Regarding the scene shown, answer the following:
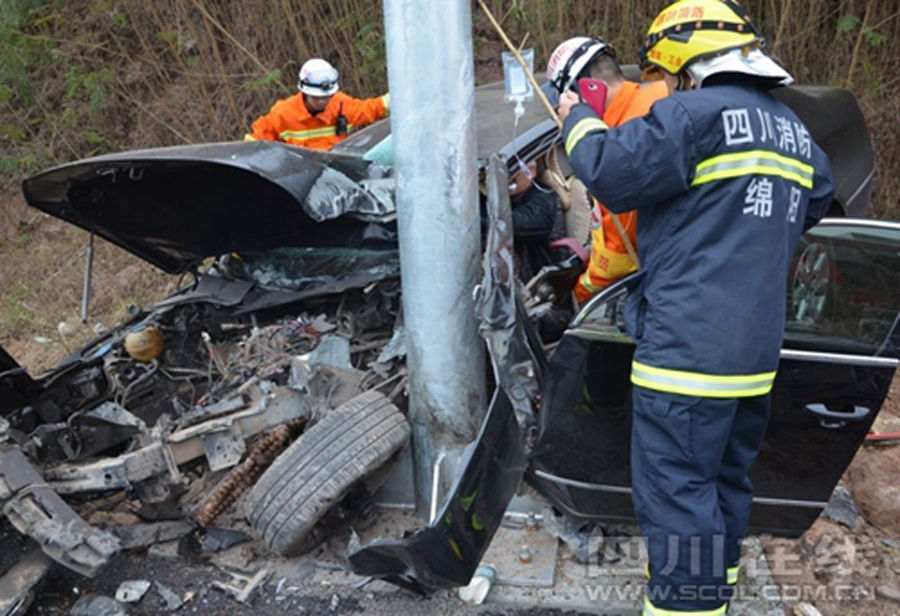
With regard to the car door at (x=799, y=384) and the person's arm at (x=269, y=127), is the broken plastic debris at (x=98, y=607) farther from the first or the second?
the person's arm at (x=269, y=127)

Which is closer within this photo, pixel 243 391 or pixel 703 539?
pixel 703 539

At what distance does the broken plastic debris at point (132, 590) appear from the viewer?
9.75ft

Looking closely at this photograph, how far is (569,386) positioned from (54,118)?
8.08 meters

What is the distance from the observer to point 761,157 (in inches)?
86.8

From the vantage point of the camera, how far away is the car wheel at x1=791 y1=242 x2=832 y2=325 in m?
2.75

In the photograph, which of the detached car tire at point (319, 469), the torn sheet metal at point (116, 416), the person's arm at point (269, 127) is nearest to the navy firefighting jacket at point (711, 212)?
the detached car tire at point (319, 469)

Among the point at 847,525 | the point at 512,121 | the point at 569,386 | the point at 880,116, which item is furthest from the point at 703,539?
the point at 880,116

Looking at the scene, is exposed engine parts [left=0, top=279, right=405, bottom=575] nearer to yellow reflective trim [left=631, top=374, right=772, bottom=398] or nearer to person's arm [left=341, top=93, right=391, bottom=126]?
yellow reflective trim [left=631, top=374, right=772, bottom=398]

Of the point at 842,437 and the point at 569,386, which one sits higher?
the point at 569,386

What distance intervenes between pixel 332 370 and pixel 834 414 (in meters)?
1.87

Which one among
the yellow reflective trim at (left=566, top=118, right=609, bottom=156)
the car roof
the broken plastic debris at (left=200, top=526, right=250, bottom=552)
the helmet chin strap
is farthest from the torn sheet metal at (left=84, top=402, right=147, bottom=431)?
the helmet chin strap

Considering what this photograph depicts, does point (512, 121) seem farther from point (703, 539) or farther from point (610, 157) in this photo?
point (703, 539)

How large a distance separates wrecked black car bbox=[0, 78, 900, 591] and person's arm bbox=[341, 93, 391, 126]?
6.82 ft

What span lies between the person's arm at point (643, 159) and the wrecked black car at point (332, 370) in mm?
452
